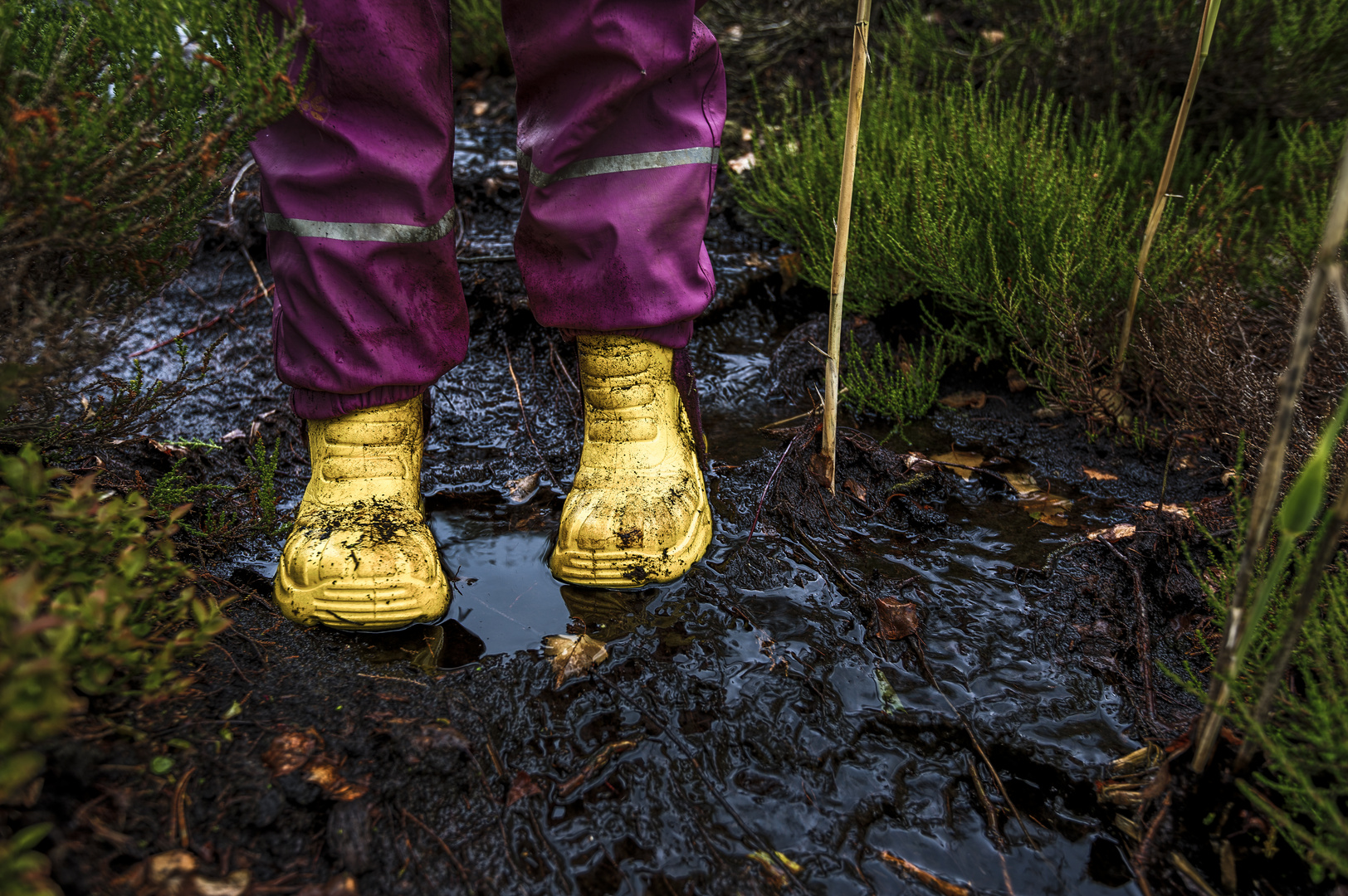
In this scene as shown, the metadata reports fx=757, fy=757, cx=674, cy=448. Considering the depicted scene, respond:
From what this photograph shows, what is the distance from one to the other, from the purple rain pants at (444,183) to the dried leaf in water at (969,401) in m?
1.19

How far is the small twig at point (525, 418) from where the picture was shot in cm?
212

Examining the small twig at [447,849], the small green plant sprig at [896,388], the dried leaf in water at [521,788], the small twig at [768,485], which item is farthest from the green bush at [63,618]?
the small green plant sprig at [896,388]

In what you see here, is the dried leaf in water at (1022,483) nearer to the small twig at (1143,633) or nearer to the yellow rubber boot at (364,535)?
the small twig at (1143,633)

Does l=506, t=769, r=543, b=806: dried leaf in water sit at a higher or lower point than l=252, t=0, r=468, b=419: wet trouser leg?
lower

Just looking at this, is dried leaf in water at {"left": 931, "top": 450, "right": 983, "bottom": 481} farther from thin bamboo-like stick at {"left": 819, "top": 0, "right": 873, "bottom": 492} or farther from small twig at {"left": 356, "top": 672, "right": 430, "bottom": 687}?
small twig at {"left": 356, "top": 672, "right": 430, "bottom": 687}

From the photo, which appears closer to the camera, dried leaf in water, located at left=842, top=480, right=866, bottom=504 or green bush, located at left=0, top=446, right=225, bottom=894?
green bush, located at left=0, top=446, right=225, bottom=894

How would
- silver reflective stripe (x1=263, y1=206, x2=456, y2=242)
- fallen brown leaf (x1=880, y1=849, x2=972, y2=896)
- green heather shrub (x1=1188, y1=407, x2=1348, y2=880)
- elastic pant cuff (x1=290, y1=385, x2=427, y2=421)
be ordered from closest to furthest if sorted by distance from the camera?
green heather shrub (x1=1188, y1=407, x2=1348, y2=880) → fallen brown leaf (x1=880, y1=849, x2=972, y2=896) → silver reflective stripe (x1=263, y1=206, x2=456, y2=242) → elastic pant cuff (x1=290, y1=385, x2=427, y2=421)

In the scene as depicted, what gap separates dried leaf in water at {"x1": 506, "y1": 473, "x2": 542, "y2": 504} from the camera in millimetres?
2027

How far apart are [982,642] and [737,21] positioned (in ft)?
13.6

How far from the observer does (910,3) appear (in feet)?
13.4

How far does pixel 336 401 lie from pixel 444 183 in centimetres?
50

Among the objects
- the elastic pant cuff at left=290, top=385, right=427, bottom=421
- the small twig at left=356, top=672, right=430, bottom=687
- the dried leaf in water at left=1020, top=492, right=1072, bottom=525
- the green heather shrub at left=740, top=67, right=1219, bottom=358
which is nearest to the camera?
the small twig at left=356, top=672, right=430, bottom=687

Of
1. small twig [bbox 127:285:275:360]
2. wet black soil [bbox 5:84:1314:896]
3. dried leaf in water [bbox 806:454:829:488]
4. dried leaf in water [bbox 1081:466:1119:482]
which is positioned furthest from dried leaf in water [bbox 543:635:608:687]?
small twig [bbox 127:285:275:360]

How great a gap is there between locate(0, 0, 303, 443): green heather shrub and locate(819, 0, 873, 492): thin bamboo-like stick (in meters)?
1.03
